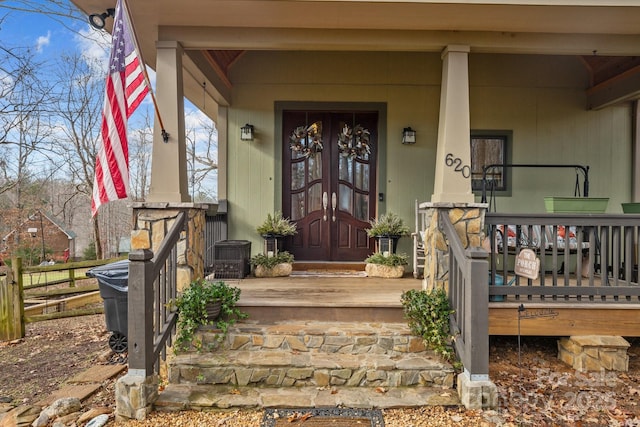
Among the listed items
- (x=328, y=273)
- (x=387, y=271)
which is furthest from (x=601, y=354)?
(x=328, y=273)

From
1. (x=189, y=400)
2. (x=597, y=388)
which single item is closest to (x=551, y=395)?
(x=597, y=388)

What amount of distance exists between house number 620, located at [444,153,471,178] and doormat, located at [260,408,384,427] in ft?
6.96

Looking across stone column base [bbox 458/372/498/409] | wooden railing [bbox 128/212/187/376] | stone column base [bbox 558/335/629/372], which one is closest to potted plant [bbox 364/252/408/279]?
stone column base [bbox 558/335/629/372]

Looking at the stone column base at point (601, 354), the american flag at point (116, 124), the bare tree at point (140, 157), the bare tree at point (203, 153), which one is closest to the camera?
the american flag at point (116, 124)

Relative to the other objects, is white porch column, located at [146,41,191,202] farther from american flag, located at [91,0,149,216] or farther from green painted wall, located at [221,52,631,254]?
green painted wall, located at [221,52,631,254]

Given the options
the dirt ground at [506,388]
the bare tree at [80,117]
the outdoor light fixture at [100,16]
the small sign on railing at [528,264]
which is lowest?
the dirt ground at [506,388]

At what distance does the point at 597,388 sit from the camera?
2.89 metres

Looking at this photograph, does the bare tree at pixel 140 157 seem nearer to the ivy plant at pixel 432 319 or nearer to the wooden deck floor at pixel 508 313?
the wooden deck floor at pixel 508 313

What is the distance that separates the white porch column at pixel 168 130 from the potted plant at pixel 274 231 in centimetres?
155

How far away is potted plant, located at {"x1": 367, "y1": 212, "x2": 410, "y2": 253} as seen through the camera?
187 inches

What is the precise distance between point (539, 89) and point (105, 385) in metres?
6.28

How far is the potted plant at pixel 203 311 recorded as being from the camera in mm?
2939

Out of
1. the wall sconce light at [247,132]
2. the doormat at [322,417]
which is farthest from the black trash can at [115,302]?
the wall sconce light at [247,132]

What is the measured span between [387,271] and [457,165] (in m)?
1.76
